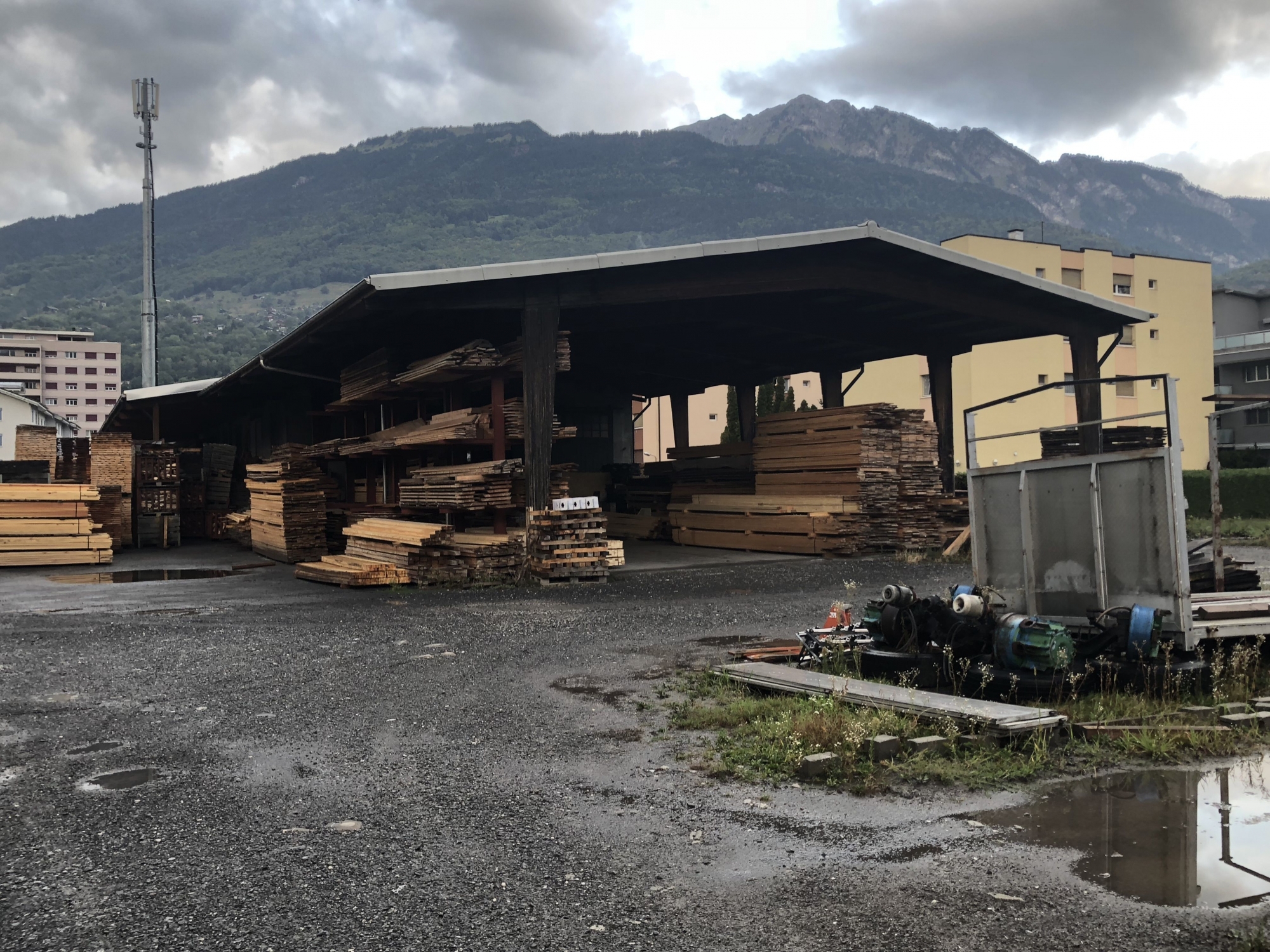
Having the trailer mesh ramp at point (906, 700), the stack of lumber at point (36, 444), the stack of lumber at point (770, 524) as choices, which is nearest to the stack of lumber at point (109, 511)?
the stack of lumber at point (36, 444)

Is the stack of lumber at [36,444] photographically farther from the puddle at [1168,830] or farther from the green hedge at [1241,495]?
the green hedge at [1241,495]

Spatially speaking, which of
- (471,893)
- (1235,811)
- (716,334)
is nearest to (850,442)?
(716,334)

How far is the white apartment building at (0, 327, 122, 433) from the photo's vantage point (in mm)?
143875

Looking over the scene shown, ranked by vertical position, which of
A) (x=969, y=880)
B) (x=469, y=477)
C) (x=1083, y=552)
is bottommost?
(x=969, y=880)

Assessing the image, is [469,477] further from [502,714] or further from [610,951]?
[610,951]

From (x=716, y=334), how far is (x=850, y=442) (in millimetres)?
4961

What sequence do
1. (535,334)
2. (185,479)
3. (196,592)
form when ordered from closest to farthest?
(196,592), (535,334), (185,479)

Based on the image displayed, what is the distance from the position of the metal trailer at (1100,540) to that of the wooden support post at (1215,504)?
0.94 ft

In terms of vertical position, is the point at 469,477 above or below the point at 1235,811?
above

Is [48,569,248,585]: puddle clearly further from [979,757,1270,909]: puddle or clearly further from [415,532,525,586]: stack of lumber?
[979,757,1270,909]: puddle

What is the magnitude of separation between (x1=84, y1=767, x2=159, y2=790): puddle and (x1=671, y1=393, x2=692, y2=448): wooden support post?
25.5 m

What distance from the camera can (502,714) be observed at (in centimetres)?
697

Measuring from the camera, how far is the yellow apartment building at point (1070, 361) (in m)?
44.5

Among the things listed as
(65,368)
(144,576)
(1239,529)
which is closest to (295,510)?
(144,576)
